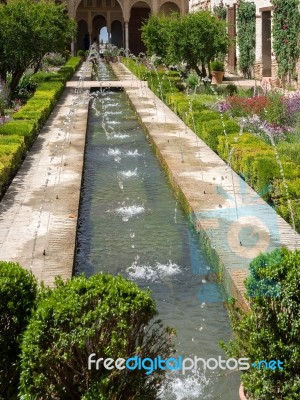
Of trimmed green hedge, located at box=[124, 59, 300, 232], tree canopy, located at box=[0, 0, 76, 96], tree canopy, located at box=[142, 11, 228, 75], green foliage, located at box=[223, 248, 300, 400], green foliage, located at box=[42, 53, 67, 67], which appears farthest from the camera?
green foliage, located at box=[42, 53, 67, 67]

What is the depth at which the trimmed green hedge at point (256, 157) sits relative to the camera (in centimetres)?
636

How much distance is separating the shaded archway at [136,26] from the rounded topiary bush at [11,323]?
4026 centimetres

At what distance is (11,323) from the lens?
9.39ft

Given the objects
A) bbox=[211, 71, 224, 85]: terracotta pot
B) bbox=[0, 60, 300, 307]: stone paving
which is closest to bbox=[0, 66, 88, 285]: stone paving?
bbox=[0, 60, 300, 307]: stone paving

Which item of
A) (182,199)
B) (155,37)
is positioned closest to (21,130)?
(182,199)

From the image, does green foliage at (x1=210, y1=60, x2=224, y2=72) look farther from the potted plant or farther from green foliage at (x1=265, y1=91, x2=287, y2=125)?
green foliage at (x1=265, y1=91, x2=287, y2=125)

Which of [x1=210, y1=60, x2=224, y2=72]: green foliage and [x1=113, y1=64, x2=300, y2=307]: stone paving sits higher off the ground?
[x1=210, y1=60, x2=224, y2=72]: green foliage

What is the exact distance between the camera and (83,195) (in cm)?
779

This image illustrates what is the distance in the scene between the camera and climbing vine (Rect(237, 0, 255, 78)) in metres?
20.7

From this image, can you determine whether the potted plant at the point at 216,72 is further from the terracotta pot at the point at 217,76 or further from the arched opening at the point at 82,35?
the arched opening at the point at 82,35

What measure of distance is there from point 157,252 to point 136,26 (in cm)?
3823

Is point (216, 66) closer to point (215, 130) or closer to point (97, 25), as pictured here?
point (215, 130)

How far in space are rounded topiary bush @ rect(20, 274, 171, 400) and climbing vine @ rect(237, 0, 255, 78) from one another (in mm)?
19172

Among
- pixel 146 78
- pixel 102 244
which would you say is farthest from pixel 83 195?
pixel 146 78
